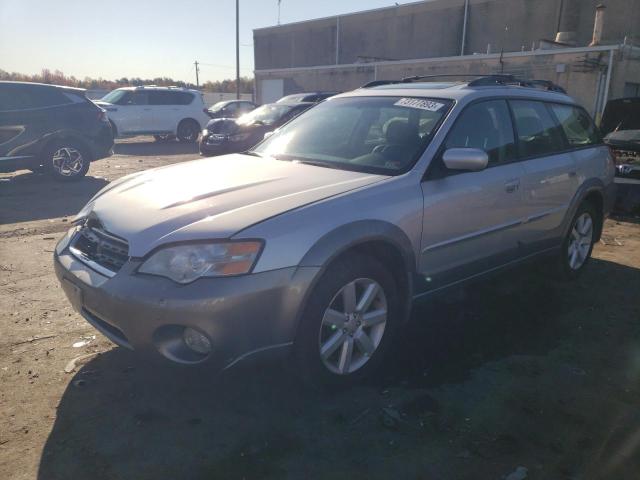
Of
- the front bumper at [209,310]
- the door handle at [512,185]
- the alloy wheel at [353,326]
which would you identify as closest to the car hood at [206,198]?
the front bumper at [209,310]

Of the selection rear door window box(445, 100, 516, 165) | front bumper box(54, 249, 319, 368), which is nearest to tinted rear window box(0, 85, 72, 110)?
front bumper box(54, 249, 319, 368)

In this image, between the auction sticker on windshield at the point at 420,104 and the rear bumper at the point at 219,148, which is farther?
the rear bumper at the point at 219,148

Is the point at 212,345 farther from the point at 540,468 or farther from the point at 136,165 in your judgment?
the point at 136,165

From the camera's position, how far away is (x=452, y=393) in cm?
308

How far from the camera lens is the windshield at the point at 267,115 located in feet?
39.5

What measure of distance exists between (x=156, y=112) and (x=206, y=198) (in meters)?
16.4

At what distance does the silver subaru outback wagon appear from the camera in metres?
2.54

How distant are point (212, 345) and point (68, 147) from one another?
8.57m

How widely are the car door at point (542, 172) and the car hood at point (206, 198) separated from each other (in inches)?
61.3

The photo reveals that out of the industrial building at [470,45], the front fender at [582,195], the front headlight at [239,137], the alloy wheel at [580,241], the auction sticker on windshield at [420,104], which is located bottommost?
the alloy wheel at [580,241]

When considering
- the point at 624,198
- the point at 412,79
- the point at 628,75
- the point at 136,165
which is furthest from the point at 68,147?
the point at 628,75

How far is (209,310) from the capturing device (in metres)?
2.43

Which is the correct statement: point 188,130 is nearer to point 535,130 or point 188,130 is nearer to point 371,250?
point 535,130

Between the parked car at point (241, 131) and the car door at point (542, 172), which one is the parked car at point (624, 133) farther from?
the parked car at point (241, 131)
